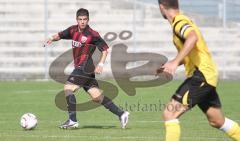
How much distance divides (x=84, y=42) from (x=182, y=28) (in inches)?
179

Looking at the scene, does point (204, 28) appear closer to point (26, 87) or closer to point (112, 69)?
point (112, 69)

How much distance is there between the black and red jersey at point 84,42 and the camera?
12.5 metres

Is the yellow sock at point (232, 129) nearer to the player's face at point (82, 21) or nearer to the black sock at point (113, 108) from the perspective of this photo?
the black sock at point (113, 108)

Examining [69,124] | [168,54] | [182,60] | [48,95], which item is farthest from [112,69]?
[182,60]

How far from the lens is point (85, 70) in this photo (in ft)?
40.9

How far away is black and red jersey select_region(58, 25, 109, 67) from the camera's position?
12.5 metres

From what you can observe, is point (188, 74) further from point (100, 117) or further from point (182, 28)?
point (100, 117)

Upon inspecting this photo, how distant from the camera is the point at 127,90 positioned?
20.9 metres

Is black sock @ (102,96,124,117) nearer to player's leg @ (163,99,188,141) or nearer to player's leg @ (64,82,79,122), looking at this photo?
player's leg @ (64,82,79,122)

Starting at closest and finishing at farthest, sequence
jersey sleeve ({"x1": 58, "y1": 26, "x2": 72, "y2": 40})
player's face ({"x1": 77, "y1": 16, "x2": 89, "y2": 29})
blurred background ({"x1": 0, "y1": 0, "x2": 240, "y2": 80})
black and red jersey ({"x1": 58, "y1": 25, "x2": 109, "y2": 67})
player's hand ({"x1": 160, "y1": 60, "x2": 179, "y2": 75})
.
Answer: player's hand ({"x1": 160, "y1": 60, "x2": 179, "y2": 75})
player's face ({"x1": 77, "y1": 16, "x2": 89, "y2": 29})
black and red jersey ({"x1": 58, "y1": 25, "x2": 109, "y2": 67})
jersey sleeve ({"x1": 58, "y1": 26, "x2": 72, "y2": 40})
blurred background ({"x1": 0, "y1": 0, "x2": 240, "y2": 80})

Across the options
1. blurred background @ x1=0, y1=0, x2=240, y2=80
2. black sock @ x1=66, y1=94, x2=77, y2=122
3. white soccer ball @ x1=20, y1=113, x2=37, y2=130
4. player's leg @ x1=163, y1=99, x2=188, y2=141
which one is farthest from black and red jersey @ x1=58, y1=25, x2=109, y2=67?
blurred background @ x1=0, y1=0, x2=240, y2=80

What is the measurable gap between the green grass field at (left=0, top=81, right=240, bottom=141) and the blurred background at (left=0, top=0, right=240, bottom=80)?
460cm

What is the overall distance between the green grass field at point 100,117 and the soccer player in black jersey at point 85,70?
34 centimetres

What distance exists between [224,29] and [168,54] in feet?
7.51
